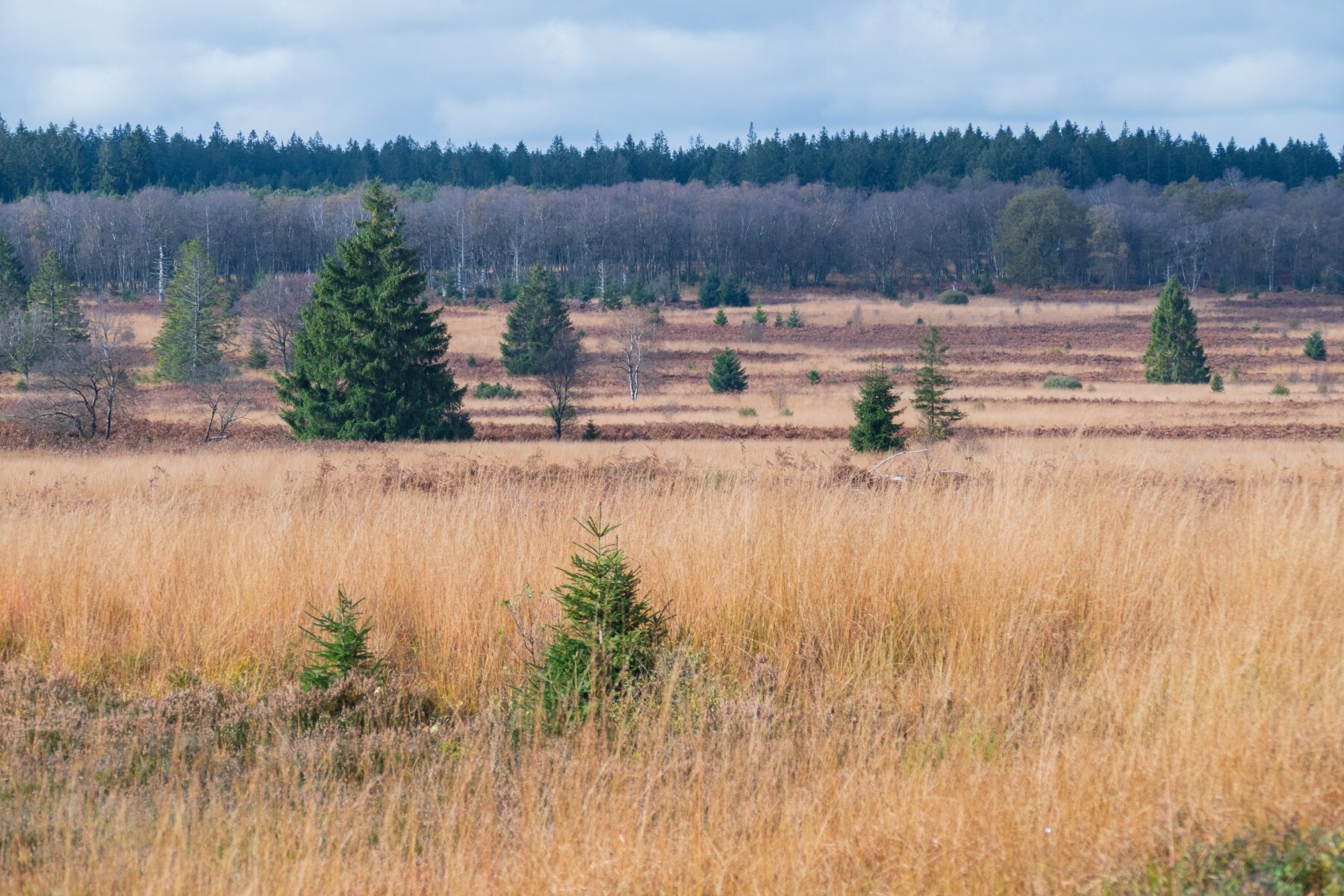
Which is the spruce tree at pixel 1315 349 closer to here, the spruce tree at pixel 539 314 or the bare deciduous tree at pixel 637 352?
the bare deciduous tree at pixel 637 352

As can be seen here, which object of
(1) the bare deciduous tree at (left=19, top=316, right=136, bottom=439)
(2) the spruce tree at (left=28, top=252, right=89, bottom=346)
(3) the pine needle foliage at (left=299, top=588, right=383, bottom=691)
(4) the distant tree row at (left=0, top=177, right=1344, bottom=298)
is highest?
(4) the distant tree row at (left=0, top=177, right=1344, bottom=298)

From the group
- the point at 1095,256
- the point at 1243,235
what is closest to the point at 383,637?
the point at 1095,256

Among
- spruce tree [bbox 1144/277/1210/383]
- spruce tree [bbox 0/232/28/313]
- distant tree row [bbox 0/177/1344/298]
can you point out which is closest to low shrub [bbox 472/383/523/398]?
spruce tree [bbox 1144/277/1210/383]

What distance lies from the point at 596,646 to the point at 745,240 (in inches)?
4080

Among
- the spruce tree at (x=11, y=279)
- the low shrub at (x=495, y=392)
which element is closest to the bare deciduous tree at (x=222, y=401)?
the low shrub at (x=495, y=392)

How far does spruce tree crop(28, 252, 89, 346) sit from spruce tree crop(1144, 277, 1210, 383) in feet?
167

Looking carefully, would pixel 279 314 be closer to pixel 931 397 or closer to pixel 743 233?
pixel 931 397

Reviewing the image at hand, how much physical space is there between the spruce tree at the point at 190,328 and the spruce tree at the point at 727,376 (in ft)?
81.8

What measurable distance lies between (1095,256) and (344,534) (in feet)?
337

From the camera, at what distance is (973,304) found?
8756 cm

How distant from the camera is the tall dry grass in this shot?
310 cm

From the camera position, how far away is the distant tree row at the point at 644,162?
142 metres

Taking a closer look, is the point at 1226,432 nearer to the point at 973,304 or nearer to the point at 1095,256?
the point at 973,304

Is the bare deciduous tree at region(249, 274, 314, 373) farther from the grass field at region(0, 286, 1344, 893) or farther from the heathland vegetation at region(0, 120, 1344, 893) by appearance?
the grass field at region(0, 286, 1344, 893)
